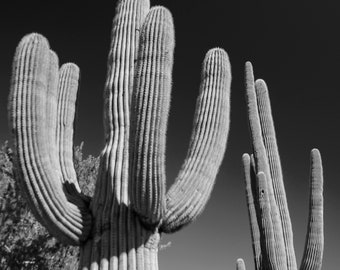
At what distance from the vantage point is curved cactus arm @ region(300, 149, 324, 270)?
8.17m

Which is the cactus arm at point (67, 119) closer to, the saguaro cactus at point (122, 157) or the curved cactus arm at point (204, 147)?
the saguaro cactus at point (122, 157)

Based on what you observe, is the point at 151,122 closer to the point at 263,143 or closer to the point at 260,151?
the point at 260,151

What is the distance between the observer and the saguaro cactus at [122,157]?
4496 millimetres

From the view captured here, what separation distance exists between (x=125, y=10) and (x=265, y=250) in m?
4.52

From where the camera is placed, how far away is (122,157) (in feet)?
16.6

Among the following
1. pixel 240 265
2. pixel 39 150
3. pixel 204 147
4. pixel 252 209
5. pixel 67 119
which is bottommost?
pixel 240 265

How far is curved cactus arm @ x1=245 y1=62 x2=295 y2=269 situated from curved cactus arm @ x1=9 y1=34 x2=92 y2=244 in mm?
4167

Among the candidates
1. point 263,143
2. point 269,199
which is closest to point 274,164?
point 263,143

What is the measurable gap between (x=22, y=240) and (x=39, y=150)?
5.44 m

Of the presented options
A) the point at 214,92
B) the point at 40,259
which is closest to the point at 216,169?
the point at 214,92

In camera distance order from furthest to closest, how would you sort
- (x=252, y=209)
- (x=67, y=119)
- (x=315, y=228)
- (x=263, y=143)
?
1. (x=252, y=209)
2. (x=263, y=143)
3. (x=315, y=228)
4. (x=67, y=119)

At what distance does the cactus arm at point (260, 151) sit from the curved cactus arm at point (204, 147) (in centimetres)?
325

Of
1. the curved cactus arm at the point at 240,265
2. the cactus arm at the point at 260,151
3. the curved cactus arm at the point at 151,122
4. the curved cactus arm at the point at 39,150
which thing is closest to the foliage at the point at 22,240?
the curved cactus arm at the point at 240,265

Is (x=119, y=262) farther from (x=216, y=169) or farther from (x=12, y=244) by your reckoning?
(x=12, y=244)
